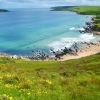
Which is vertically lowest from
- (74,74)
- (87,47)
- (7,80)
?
(87,47)

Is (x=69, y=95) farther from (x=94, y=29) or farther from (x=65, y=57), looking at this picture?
(x=94, y=29)

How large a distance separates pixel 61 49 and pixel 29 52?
17.1 metres

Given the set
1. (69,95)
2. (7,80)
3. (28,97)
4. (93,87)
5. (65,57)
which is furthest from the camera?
(65,57)

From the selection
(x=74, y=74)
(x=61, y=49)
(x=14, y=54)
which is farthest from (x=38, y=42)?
(x=74, y=74)

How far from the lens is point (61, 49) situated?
358ft

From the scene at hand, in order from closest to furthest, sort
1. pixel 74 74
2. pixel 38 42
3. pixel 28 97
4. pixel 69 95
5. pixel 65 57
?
1. pixel 28 97
2. pixel 69 95
3. pixel 74 74
4. pixel 65 57
5. pixel 38 42

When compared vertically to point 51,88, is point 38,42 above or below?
below

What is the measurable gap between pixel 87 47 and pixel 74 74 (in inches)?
3550

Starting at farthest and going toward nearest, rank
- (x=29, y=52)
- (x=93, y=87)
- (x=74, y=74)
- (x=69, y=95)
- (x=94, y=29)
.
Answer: (x=94, y=29)
(x=29, y=52)
(x=74, y=74)
(x=93, y=87)
(x=69, y=95)

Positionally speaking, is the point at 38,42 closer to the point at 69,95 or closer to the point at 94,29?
the point at 94,29

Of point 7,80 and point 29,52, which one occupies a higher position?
point 7,80

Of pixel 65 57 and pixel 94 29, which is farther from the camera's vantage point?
pixel 94 29

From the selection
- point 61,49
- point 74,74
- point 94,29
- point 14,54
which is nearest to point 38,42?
point 61,49

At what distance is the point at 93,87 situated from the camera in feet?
60.2
